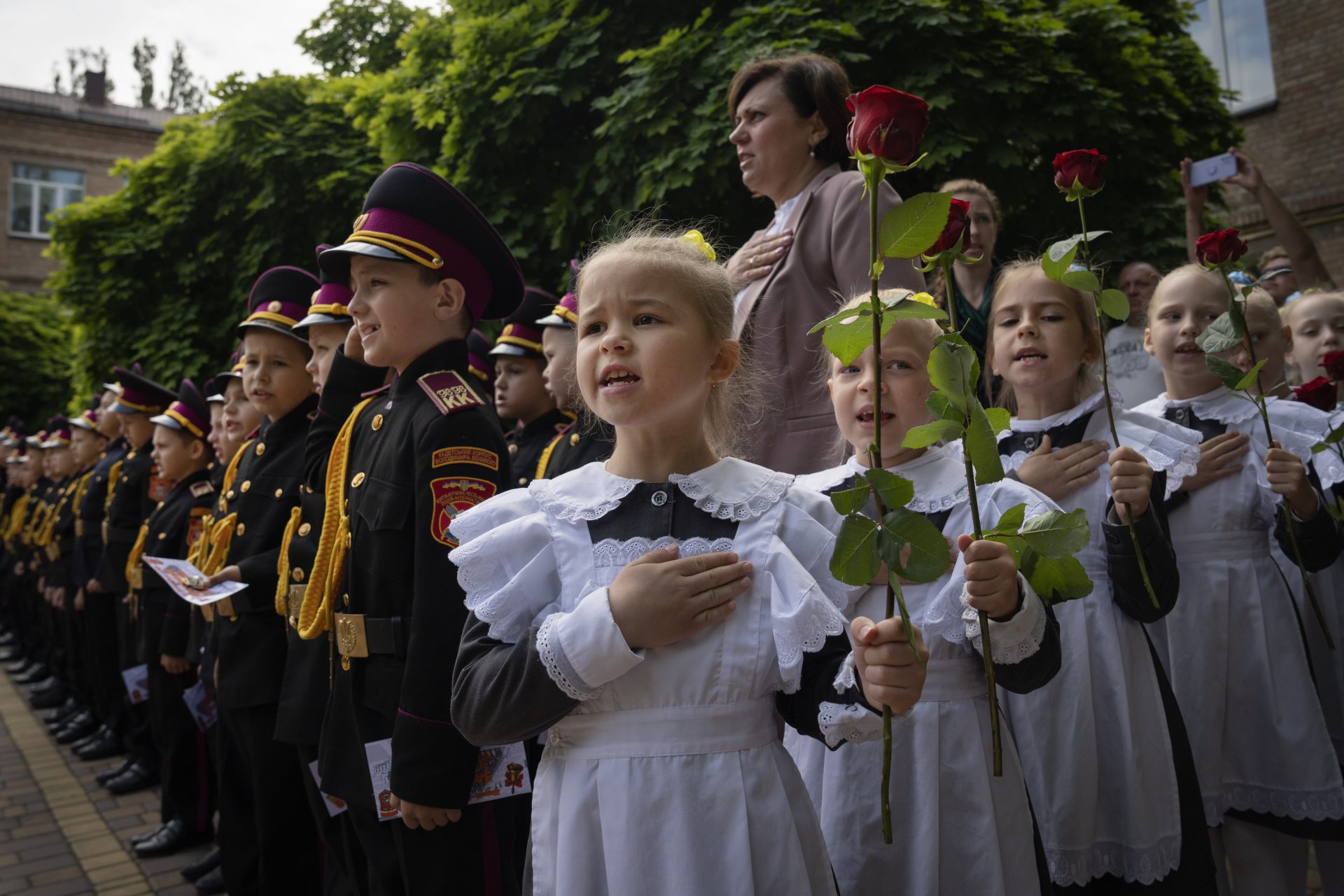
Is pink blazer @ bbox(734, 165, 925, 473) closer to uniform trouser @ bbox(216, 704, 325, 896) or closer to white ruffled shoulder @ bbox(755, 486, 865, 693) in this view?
white ruffled shoulder @ bbox(755, 486, 865, 693)

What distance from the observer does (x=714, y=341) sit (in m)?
1.93

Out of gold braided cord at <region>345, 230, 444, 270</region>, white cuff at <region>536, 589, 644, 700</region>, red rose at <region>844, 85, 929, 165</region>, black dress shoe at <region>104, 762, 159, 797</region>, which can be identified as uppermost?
gold braided cord at <region>345, 230, 444, 270</region>

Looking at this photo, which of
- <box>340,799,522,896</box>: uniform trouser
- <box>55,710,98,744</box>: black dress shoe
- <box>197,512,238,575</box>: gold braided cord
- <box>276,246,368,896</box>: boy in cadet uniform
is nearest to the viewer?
<box>340,799,522,896</box>: uniform trouser

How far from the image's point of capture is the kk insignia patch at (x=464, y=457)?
252cm

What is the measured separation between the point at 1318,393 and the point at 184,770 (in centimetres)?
505

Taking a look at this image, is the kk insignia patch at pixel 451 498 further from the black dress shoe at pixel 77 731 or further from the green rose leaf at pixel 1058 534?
the black dress shoe at pixel 77 731

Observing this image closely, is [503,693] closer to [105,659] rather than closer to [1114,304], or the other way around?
[1114,304]

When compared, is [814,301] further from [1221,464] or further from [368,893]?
[368,893]

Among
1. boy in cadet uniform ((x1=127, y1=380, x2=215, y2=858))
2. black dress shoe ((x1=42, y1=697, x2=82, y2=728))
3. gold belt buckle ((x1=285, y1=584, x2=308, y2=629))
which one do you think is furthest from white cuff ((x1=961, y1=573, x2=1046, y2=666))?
black dress shoe ((x1=42, y1=697, x2=82, y2=728))

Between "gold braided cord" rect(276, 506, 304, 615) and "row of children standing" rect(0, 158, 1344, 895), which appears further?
"gold braided cord" rect(276, 506, 304, 615)

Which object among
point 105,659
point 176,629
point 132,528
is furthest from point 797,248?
point 105,659

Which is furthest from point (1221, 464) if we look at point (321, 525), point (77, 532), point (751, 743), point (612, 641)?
point (77, 532)

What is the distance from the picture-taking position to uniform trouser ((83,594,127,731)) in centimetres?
693

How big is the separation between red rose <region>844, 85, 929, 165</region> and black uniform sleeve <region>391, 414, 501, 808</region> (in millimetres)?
1369
